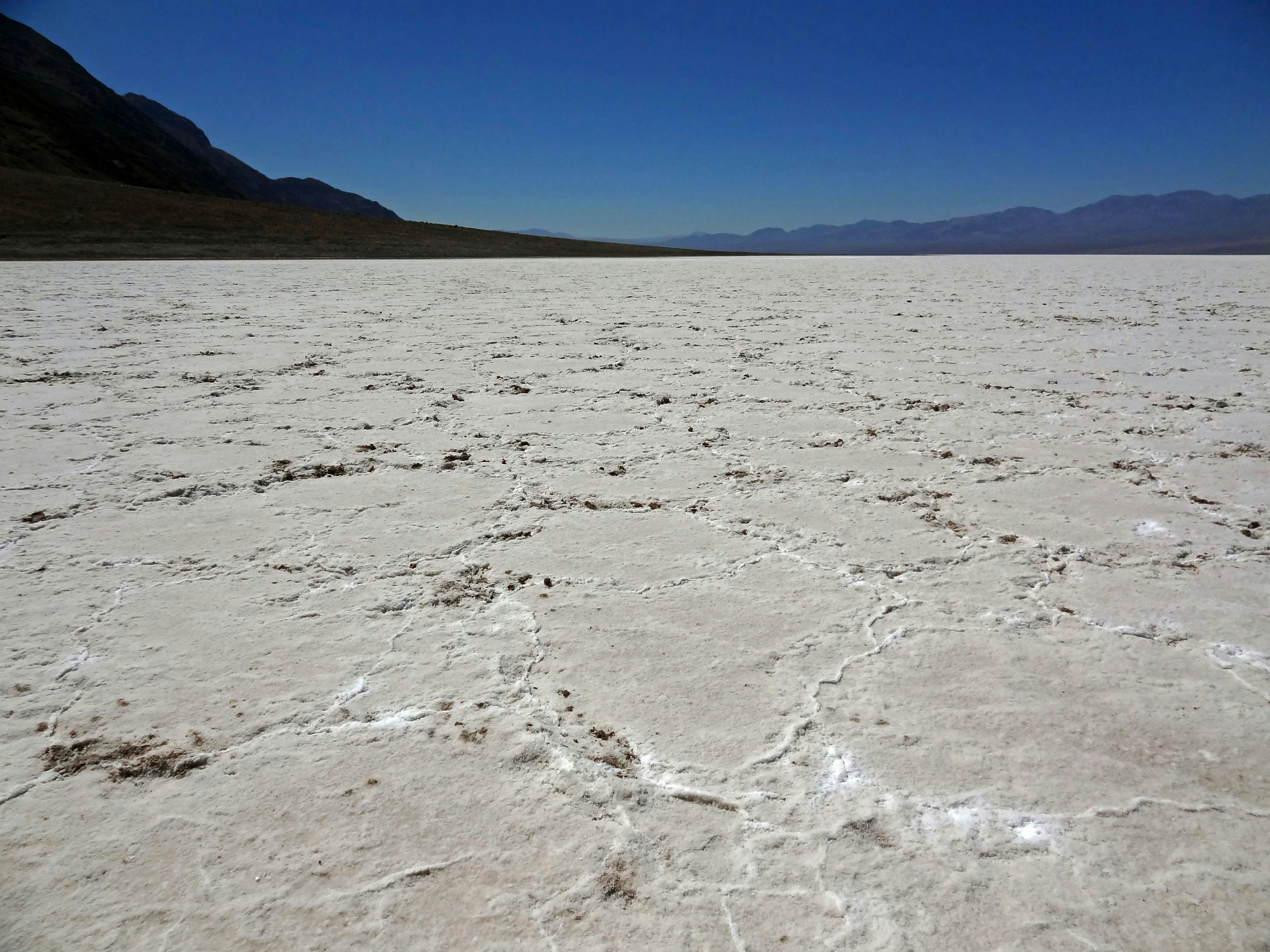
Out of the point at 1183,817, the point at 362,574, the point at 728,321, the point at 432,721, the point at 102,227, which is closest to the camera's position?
the point at 1183,817

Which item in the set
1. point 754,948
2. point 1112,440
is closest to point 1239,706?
point 754,948

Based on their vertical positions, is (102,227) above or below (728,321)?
above

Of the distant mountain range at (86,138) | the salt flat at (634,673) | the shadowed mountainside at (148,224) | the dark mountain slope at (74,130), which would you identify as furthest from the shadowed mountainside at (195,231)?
the dark mountain slope at (74,130)

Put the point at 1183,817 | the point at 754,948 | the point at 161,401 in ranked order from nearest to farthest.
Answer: the point at 754,948 < the point at 1183,817 < the point at 161,401

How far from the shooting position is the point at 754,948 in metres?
0.67

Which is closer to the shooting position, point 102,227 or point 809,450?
point 809,450

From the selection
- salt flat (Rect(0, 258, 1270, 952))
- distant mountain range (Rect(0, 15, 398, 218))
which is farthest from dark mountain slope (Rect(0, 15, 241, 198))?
salt flat (Rect(0, 258, 1270, 952))

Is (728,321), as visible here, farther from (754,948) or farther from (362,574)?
(754,948)

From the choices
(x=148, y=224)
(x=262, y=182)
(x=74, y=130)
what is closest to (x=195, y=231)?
(x=148, y=224)

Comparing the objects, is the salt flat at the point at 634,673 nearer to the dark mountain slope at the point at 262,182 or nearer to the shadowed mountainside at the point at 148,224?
the shadowed mountainside at the point at 148,224

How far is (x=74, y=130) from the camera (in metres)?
A: 29.4

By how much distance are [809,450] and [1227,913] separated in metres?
1.47

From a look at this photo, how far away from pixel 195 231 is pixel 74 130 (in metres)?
23.2

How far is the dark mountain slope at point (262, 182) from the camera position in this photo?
58.9 meters
